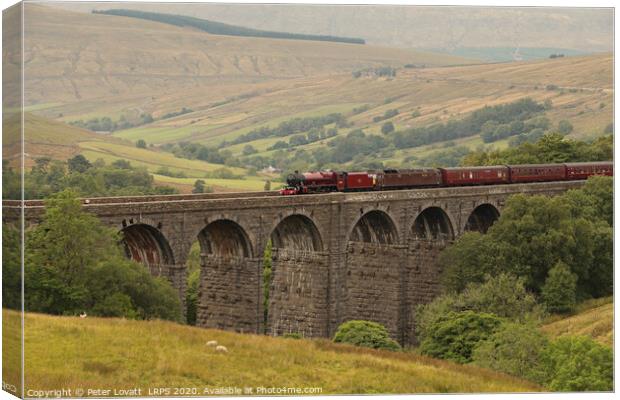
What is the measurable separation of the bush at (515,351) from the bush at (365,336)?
16.7 feet

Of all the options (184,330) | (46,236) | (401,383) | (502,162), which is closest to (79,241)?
(46,236)

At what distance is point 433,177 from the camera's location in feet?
284

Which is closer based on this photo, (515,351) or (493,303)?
(515,351)

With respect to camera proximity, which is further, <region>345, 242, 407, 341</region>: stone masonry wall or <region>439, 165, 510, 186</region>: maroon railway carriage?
<region>439, 165, 510, 186</region>: maroon railway carriage

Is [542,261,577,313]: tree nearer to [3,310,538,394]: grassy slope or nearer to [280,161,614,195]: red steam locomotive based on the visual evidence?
[280,161,614,195]: red steam locomotive

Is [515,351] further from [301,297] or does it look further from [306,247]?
[306,247]

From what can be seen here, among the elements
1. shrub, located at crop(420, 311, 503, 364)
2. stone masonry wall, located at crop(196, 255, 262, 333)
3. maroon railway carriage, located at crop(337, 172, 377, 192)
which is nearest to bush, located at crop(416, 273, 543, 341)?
shrub, located at crop(420, 311, 503, 364)

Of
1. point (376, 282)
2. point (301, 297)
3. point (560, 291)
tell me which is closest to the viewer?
point (301, 297)

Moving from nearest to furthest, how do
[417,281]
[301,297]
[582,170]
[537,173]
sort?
[301,297] < [417,281] < [537,173] < [582,170]

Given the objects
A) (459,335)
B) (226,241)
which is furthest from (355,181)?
(459,335)

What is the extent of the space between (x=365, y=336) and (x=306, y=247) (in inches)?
529

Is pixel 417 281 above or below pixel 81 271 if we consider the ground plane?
below

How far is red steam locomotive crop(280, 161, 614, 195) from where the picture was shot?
251 ft

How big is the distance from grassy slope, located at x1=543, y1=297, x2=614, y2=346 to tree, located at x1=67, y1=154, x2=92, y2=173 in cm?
11220
